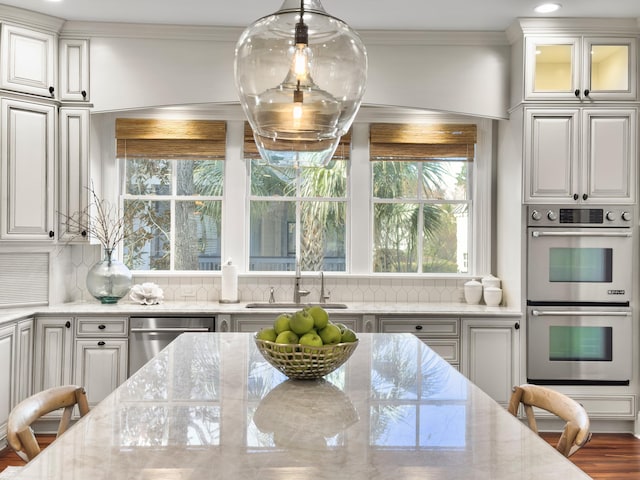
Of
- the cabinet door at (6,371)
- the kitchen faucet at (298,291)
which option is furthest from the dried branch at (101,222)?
the kitchen faucet at (298,291)

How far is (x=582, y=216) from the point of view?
13.9 ft

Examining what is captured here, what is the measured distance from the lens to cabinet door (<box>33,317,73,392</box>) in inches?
161

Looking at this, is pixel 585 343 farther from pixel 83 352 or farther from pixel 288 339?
pixel 83 352

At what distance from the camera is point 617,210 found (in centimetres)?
423

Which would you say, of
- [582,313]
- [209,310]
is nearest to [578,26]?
[582,313]

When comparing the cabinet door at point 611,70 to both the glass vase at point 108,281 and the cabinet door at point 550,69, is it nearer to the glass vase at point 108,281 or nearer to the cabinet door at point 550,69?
the cabinet door at point 550,69

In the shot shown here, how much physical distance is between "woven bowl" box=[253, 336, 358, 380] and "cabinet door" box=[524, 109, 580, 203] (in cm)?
288

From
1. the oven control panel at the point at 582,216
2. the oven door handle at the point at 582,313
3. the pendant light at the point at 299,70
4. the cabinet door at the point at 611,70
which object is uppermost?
the cabinet door at the point at 611,70

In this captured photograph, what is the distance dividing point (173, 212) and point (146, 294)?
79cm

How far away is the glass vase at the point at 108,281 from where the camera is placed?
442cm

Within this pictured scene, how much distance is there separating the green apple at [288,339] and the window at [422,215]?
3204mm

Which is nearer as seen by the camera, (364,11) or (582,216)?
(364,11)

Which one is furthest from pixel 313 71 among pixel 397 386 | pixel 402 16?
pixel 402 16

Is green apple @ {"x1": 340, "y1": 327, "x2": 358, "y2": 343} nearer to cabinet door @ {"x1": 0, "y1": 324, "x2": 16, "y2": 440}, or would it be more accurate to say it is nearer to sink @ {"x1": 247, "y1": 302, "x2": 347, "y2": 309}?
sink @ {"x1": 247, "y1": 302, "x2": 347, "y2": 309}
